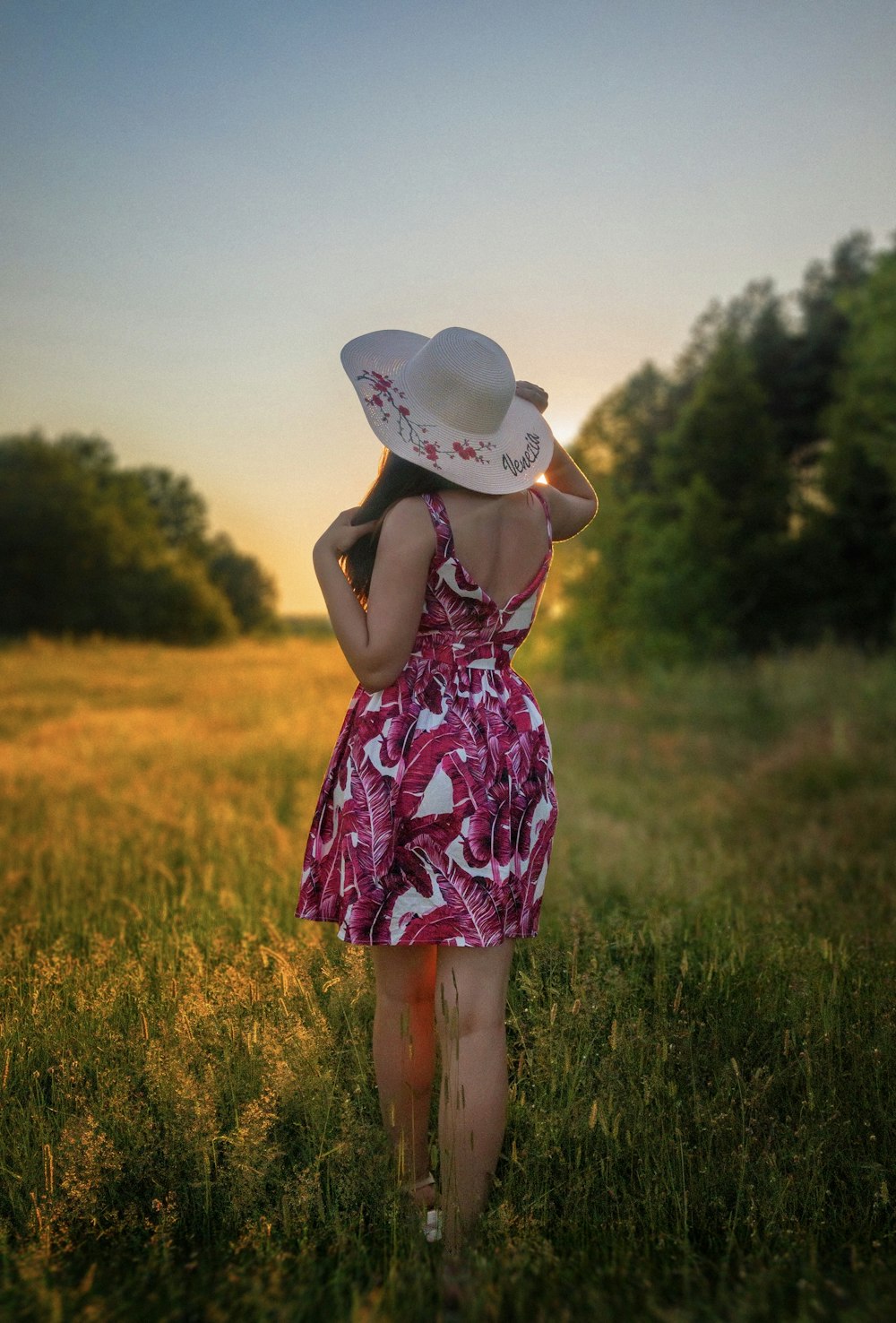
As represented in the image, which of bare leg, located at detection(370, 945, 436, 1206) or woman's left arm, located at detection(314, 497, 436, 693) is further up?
woman's left arm, located at detection(314, 497, 436, 693)

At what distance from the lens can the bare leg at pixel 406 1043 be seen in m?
2.84

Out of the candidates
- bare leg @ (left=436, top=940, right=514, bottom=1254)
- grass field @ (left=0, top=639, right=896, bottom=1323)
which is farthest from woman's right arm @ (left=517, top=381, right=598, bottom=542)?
grass field @ (left=0, top=639, right=896, bottom=1323)

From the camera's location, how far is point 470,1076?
2691mm

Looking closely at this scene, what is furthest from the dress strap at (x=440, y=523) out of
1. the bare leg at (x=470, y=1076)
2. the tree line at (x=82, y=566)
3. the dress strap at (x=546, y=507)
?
the tree line at (x=82, y=566)

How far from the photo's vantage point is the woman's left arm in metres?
2.62

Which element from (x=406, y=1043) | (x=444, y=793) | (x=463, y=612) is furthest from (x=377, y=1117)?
(x=463, y=612)

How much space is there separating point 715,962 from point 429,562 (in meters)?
2.08

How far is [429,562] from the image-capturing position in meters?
2.65

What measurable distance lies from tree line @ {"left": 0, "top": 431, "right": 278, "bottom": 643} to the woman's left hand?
1974 inches

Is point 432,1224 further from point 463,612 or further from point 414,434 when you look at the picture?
point 414,434

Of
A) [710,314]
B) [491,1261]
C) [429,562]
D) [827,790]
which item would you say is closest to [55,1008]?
[491,1261]

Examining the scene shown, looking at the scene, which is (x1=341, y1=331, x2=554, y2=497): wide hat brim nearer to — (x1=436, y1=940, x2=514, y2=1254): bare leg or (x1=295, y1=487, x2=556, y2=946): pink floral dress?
(x1=295, y1=487, x2=556, y2=946): pink floral dress

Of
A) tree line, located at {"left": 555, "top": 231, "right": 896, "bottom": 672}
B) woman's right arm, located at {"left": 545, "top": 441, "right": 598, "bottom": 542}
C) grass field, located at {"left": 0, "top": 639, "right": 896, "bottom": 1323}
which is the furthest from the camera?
tree line, located at {"left": 555, "top": 231, "right": 896, "bottom": 672}

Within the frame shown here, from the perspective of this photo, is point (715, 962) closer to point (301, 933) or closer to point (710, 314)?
point (301, 933)
